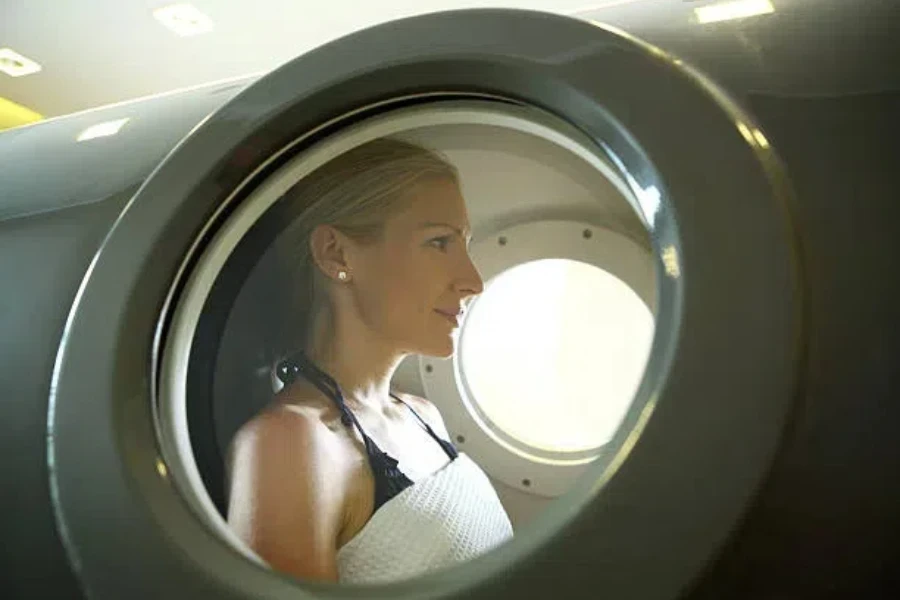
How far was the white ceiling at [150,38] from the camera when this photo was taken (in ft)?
6.65

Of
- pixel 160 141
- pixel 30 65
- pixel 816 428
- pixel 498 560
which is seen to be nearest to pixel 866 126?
pixel 816 428

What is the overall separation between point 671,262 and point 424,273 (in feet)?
0.50

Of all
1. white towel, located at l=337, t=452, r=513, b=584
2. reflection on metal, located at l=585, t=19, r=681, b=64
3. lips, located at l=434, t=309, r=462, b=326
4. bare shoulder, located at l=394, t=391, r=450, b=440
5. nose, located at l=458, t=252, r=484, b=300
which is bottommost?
white towel, located at l=337, t=452, r=513, b=584

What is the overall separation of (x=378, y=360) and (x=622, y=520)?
0.19 m

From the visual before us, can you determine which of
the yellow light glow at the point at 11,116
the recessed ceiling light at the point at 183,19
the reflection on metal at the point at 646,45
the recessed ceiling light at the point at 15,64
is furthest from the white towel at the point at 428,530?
the recessed ceiling light at the point at 15,64

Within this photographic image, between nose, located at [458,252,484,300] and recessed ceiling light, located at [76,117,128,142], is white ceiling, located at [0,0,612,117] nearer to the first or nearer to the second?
recessed ceiling light, located at [76,117,128,142]

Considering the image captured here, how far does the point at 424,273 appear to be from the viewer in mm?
550

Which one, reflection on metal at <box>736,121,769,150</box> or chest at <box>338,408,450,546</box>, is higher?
reflection on metal at <box>736,121,769,150</box>

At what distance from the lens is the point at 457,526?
49 cm

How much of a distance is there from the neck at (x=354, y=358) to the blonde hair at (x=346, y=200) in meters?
0.01

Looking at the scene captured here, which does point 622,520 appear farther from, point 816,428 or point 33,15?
point 33,15

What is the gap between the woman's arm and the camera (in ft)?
1.61

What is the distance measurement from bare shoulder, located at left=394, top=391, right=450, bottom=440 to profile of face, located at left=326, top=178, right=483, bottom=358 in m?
0.02

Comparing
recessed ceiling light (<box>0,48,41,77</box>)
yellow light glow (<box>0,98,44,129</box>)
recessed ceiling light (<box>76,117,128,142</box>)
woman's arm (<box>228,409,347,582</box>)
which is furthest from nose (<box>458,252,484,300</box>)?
recessed ceiling light (<box>0,48,41,77</box>)
